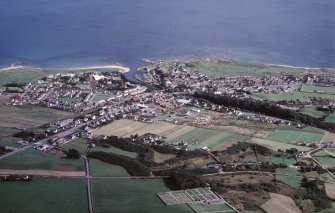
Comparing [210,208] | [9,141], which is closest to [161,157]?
[210,208]

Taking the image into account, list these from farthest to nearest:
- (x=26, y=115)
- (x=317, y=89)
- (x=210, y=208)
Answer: (x=317, y=89), (x=26, y=115), (x=210, y=208)

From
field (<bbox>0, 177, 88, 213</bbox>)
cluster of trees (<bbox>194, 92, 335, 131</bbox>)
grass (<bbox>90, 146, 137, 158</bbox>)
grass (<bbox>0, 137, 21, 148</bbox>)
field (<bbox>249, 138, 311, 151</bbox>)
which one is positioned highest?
cluster of trees (<bbox>194, 92, 335, 131</bbox>)

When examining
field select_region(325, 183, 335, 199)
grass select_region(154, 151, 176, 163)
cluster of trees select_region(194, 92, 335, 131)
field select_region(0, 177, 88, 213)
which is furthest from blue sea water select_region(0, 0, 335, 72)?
field select_region(325, 183, 335, 199)

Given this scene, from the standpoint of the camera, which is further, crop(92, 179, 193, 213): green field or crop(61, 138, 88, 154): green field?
crop(61, 138, 88, 154): green field

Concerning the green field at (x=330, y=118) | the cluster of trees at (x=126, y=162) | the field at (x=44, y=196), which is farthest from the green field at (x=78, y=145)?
the green field at (x=330, y=118)

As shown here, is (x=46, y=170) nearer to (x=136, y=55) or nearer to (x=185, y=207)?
(x=185, y=207)

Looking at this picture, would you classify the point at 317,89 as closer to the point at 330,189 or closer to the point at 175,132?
the point at 175,132

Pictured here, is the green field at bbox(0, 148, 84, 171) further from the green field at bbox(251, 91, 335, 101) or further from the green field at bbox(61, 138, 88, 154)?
the green field at bbox(251, 91, 335, 101)
